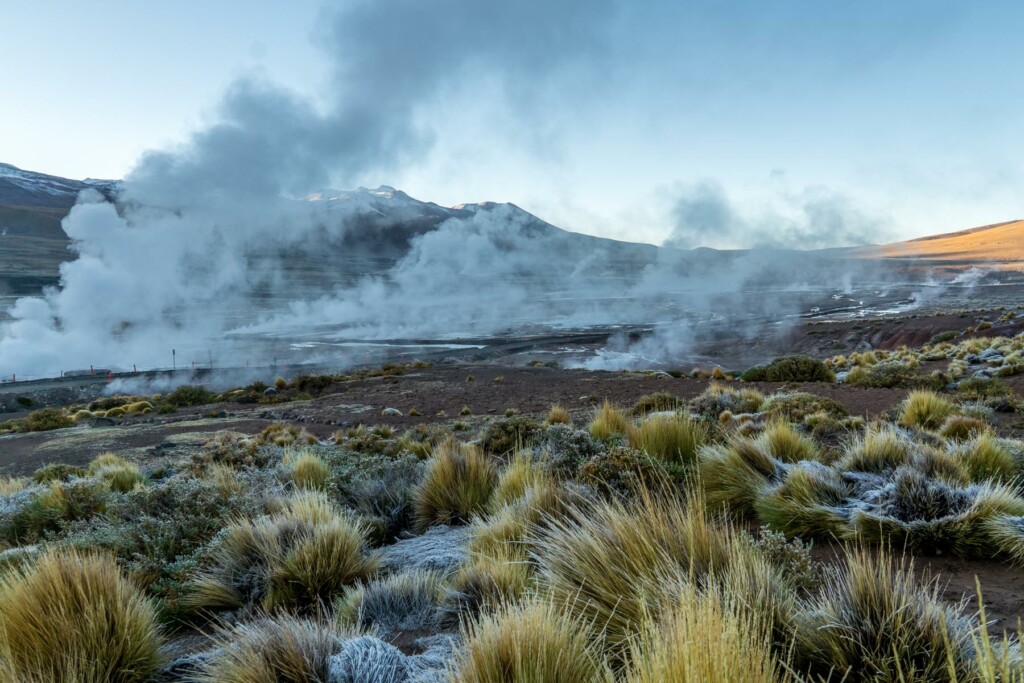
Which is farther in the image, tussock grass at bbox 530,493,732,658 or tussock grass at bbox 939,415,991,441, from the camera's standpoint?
tussock grass at bbox 939,415,991,441

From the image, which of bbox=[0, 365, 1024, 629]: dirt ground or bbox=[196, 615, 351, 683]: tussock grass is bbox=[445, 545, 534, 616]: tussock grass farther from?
bbox=[0, 365, 1024, 629]: dirt ground

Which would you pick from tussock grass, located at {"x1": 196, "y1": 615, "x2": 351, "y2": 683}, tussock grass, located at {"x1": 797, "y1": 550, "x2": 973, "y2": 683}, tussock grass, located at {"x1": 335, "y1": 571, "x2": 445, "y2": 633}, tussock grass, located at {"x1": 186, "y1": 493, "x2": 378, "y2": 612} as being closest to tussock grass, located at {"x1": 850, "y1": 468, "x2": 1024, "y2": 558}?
tussock grass, located at {"x1": 797, "y1": 550, "x2": 973, "y2": 683}

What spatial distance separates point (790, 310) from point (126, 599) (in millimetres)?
84692

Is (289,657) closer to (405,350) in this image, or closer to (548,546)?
(548,546)

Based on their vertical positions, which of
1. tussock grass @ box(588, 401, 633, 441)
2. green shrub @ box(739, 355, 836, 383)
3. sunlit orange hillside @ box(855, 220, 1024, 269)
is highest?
sunlit orange hillside @ box(855, 220, 1024, 269)

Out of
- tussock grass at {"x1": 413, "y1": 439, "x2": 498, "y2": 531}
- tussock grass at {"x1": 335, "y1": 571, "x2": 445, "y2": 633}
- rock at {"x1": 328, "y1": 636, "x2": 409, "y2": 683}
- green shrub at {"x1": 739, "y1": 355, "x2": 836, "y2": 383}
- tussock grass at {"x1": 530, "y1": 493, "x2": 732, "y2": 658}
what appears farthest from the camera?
green shrub at {"x1": 739, "y1": 355, "x2": 836, "y2": 383}

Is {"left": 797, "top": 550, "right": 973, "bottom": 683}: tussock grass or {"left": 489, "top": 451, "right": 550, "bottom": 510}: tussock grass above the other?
{"left": 797, "top": 550, "right": 973, "bottom": 683}: tussock grass

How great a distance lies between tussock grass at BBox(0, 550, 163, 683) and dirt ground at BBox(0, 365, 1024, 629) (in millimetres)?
10069

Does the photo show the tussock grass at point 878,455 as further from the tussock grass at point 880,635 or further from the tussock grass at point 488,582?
the tussock grass at point 488,582

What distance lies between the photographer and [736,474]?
4.88 m

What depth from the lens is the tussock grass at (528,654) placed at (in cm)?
206

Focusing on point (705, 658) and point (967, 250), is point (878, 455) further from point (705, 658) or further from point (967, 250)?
point (967, 250)

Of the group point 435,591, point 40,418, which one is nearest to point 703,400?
point 435,591

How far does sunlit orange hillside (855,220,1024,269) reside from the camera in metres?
118
